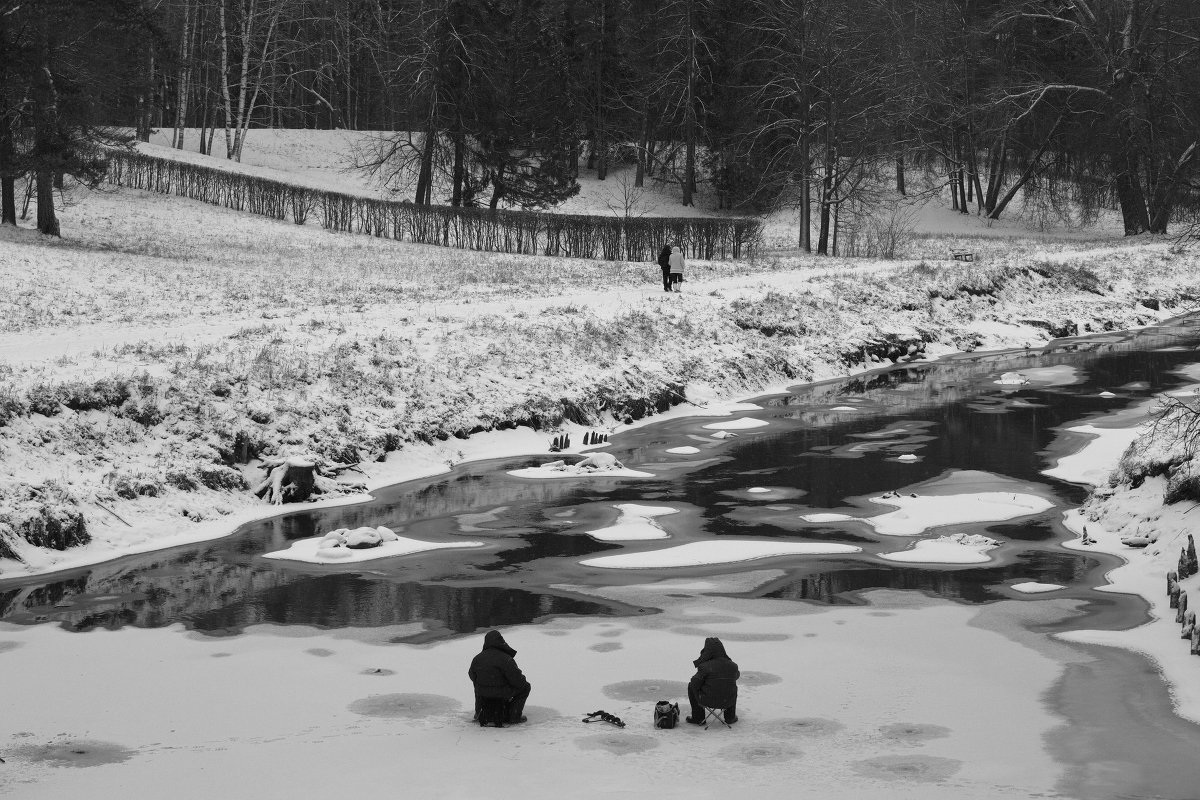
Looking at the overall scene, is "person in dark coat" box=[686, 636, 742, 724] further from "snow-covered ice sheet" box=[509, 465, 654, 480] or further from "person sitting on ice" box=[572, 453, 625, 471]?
"person sitting on ice" box=[572, 453, 625, 471]

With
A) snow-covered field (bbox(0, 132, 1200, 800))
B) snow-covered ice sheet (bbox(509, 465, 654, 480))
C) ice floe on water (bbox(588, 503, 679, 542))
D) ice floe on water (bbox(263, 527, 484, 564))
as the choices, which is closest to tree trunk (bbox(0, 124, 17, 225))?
snow-covered field (bbox(0, 132, 1200, 800))

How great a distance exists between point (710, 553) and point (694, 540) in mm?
546

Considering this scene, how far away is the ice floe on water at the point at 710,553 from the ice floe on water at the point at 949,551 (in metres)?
0.57

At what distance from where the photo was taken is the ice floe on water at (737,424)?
68.7 feet

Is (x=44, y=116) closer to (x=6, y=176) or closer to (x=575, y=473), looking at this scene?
(x=6, y=176)

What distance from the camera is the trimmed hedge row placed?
41.5 m

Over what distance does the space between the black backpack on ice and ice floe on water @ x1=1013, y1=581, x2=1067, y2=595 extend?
4.80m

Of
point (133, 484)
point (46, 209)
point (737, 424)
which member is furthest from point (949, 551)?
point (46, 209)

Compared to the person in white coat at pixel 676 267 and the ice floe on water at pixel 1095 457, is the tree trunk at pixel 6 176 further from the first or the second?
the ice floe on water at pixel 1095 457

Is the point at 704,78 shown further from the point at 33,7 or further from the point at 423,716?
the point at 423,716

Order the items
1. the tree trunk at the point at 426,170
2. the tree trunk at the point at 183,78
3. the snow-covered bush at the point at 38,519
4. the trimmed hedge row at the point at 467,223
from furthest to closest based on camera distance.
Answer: the tree trunk at the point at 183,78 < the tree trunk at the point at 426,170 < the trimmed hedge row at the point at 467,223 < the snow-covered bush at the point at 38,519

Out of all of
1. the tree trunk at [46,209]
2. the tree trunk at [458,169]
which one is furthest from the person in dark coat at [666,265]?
the tree trunk at [458,169]

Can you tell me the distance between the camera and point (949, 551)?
13.0 m

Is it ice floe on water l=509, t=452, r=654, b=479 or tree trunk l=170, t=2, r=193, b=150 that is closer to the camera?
ice floe on water l=509, t=452, r=654, b=479
